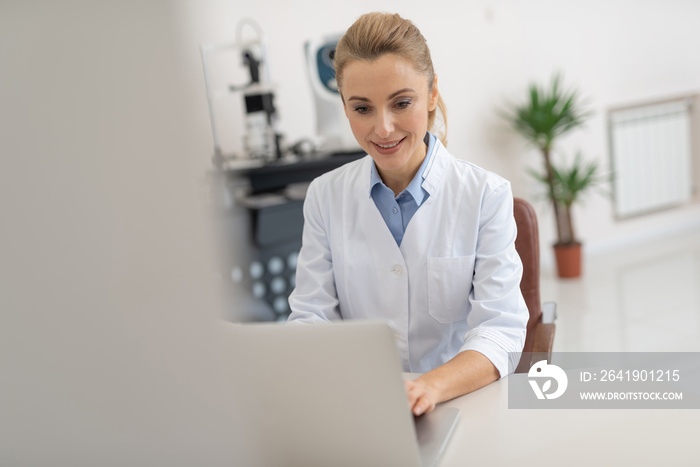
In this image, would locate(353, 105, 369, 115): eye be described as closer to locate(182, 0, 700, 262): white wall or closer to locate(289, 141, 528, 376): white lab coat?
locate(289, 141, 528, 376): white lab coat

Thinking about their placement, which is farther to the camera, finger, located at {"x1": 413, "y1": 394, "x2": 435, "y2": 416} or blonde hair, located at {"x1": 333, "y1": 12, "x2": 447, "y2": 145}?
blonde hair, located at {"x1": 333, "y1": 12, "x2": 447, "y2": 145}

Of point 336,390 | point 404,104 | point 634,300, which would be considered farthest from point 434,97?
point 634,300

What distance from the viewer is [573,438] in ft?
2.75

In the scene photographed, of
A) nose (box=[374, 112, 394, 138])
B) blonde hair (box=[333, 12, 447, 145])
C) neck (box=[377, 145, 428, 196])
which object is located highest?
blonde hair (box=[333, 12, 447, 145])

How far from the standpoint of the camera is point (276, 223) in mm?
2969

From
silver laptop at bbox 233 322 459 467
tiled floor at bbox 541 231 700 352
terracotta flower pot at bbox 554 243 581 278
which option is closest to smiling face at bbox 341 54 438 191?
silver laptop at bbox 233 322 459 467

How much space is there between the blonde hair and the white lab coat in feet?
0.67

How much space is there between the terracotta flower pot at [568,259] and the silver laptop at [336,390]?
3.63 metres

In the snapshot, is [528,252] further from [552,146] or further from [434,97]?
[552,146]

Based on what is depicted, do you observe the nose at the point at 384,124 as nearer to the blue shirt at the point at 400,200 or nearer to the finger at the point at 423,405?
the blue shirt at the point at 400,200

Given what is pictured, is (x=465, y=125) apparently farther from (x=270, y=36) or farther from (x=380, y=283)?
(x=380, y=283)

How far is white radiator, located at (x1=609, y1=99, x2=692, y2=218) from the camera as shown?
4.69 metres

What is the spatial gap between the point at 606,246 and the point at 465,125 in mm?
1464

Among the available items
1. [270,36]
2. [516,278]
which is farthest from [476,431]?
[270,36]
